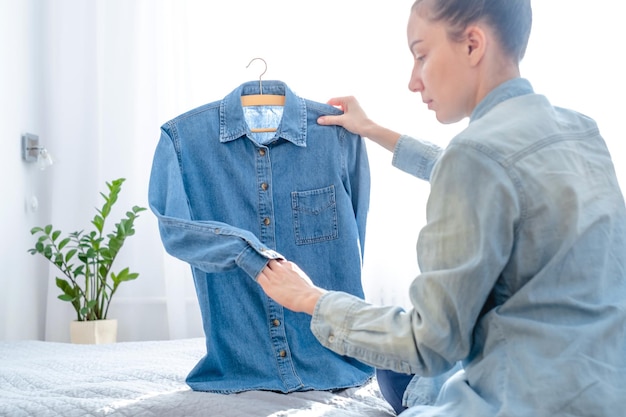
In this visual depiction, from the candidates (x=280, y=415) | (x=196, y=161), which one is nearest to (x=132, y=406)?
(x=280, y=415)

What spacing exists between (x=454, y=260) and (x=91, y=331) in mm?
2121

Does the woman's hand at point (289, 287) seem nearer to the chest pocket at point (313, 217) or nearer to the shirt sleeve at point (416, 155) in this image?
the chest pocket at point (313, 217)

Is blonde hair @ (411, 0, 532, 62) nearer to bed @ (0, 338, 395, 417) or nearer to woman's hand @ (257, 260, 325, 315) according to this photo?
woman's hand @ (257, 260, 325, 315)

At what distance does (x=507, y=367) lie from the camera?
103cm

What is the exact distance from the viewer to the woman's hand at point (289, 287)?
4.11 ft

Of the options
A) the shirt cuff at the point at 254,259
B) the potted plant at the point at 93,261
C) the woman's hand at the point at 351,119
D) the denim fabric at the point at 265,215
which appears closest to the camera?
the shirt cuff at the point at 254,259

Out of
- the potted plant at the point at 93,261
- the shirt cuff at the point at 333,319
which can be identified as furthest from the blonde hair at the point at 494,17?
the potted plant at the point at 93,261

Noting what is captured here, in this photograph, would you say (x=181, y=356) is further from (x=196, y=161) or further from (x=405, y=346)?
(x=405, y=346)

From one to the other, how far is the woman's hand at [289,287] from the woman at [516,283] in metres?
0.12

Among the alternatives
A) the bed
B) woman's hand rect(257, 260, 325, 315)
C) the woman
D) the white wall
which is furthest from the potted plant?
the woman

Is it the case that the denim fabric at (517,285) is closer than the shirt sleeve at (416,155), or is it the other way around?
the denim fabric at (517,285)

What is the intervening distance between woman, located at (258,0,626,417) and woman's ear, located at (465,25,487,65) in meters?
0.09

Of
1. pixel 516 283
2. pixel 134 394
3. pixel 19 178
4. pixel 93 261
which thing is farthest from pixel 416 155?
pixel 19 178

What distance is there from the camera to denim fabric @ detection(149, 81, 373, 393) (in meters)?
1.62
